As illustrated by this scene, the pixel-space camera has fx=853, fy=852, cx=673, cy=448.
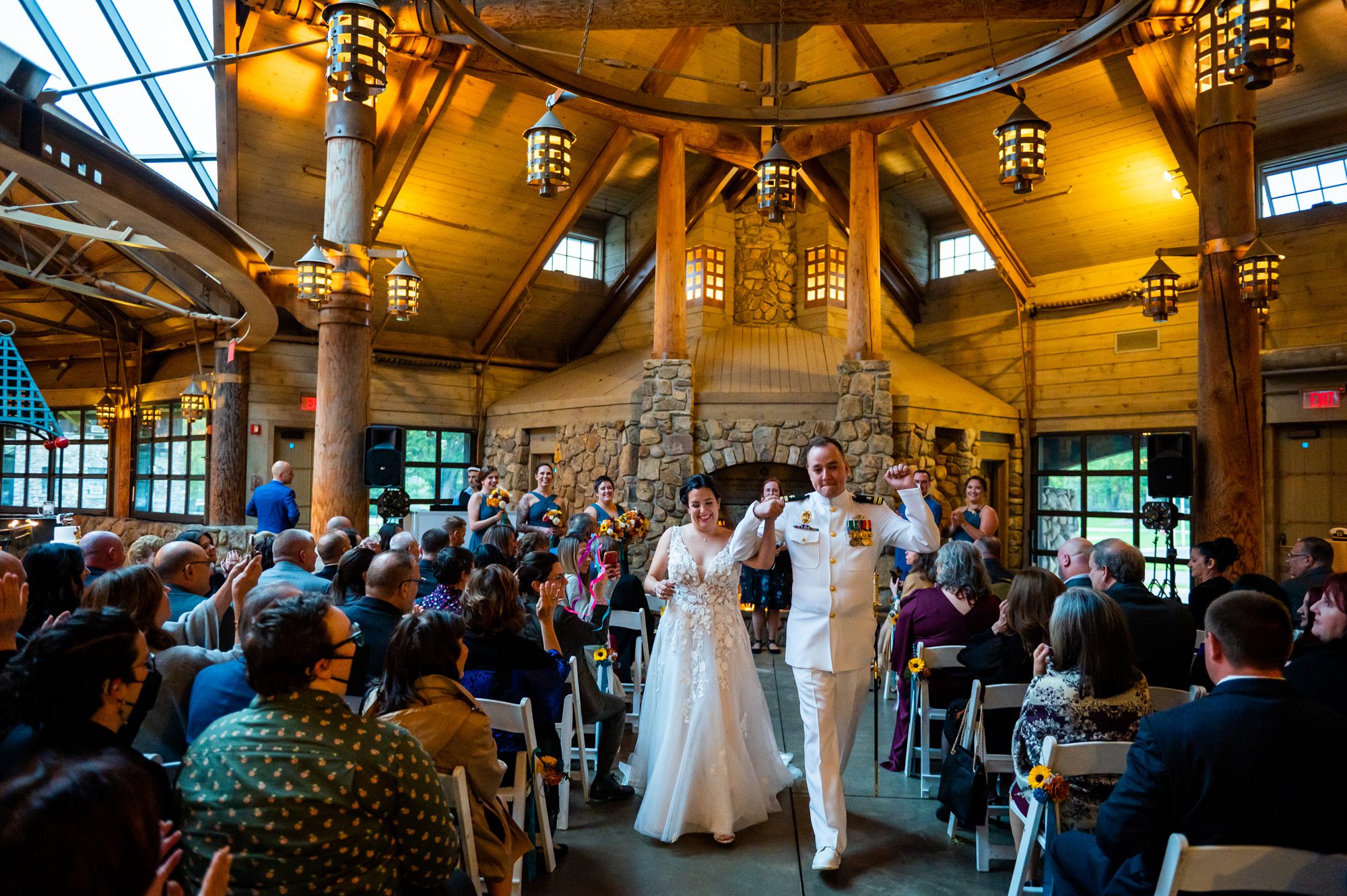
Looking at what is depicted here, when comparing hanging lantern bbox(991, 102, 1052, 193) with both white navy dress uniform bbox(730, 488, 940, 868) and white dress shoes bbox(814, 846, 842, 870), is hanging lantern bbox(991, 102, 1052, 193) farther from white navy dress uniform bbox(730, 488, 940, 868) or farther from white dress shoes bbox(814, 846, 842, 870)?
white dress shoes bbox(814, 846, 842, 870)

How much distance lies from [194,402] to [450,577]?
7.98 metres

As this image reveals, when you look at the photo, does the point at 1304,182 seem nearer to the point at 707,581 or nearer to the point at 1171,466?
the point at 1171,466

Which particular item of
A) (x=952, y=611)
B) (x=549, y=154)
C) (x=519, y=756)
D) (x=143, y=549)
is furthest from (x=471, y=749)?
→ (x=549, y=154)

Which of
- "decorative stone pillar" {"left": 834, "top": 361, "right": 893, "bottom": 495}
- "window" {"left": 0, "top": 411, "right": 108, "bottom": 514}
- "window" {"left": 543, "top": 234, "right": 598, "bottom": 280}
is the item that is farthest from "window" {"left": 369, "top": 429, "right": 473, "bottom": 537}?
"decorative stone pillar" {"left": 834, "top": 361, "right": 893, "bottom": 495}

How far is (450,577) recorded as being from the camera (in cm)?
373

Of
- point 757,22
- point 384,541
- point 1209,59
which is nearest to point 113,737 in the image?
point 384,541

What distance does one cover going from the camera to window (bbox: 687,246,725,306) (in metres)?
11.3

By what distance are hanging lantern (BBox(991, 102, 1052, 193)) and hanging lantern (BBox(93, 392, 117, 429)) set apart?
41.0 feet

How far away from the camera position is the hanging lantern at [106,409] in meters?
12.3

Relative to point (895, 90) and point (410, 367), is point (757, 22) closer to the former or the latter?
point (895, 90)

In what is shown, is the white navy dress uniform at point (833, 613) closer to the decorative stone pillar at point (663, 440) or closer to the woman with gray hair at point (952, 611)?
the woman with gray hair at point (952, 611)

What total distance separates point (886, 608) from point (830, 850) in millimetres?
6135

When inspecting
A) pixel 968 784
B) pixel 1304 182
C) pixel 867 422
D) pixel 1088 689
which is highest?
pixel 1304 182

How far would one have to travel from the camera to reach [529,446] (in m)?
11.6
